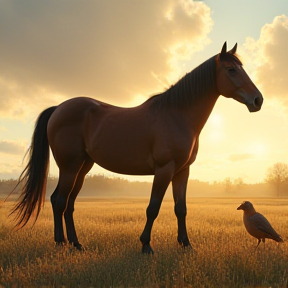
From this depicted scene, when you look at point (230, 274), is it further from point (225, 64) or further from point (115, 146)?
point (225, 64)

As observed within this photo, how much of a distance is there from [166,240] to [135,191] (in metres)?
154

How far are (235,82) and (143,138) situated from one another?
2024 mm

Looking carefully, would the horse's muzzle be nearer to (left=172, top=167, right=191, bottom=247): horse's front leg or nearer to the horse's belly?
(left=172, top=167, right=191, bottom=247): horse's front leg

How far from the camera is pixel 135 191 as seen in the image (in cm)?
15888

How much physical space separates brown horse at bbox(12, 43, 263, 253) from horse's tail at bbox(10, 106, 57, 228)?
0.02m

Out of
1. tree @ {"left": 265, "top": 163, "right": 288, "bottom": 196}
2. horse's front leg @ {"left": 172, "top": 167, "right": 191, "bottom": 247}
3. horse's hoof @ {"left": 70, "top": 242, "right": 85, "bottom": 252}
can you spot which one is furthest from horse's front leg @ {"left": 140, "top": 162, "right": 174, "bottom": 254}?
tree @ {"left": 265, "top": 163, "right": 288, "bottom": 196}

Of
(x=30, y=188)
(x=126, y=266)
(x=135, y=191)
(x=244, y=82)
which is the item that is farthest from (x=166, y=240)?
(x=135, y=191)

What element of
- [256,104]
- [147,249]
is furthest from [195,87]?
[147,249]

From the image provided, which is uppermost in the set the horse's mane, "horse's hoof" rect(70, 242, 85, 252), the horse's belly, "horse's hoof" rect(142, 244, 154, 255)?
the horse's mane

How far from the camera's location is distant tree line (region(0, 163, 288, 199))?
266 ft

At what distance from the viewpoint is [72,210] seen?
257 inches

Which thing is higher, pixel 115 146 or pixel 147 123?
pixel 147 123

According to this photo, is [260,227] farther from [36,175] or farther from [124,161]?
[36,175]

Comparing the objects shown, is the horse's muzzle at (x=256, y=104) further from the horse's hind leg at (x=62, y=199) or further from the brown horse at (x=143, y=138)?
the horse's hind leg at (x=62, y=199)
